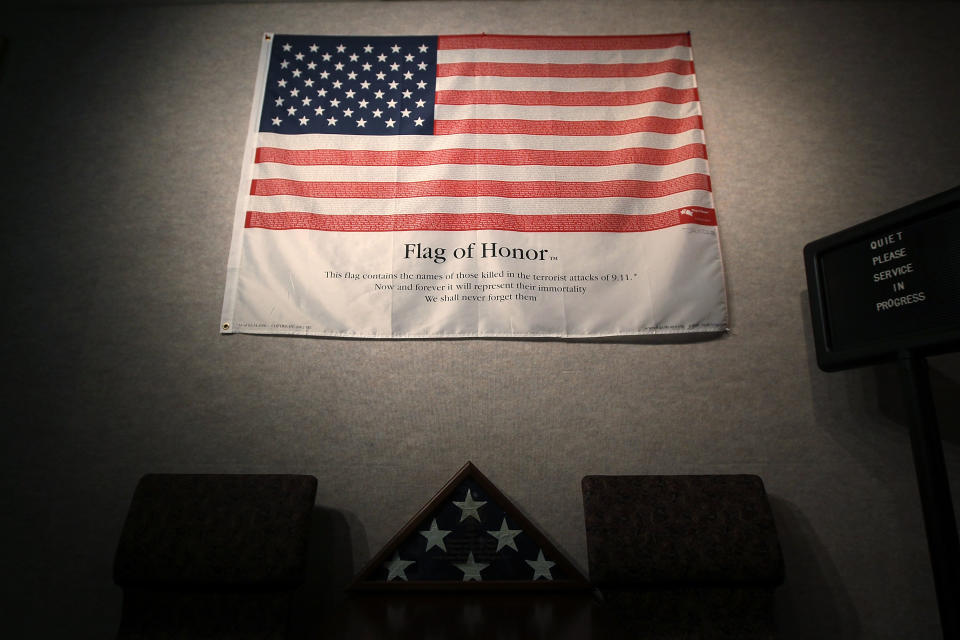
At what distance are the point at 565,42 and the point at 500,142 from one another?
0.56 meters

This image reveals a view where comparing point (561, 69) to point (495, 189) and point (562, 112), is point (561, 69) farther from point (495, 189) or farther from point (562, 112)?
point (495, 189)

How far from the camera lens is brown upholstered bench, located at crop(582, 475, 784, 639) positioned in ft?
4.66

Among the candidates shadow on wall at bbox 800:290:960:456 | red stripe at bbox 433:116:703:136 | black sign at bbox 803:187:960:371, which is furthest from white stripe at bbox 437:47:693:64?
shadow on wall at bbox 800:290:960:456

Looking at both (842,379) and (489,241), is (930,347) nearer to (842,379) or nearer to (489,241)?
(842,379)

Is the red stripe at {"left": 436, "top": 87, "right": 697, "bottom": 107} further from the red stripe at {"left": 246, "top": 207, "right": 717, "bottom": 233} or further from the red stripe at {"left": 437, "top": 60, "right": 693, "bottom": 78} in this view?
the red stripe at {"left": 246, "top": 207, "right": 717, "bottom": 233}

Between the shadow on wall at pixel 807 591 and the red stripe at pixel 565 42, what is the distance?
1822 mm

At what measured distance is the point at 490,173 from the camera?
6.48 ft

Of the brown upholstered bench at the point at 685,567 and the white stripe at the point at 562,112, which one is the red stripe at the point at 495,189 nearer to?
the white stripe at the point at 562,112

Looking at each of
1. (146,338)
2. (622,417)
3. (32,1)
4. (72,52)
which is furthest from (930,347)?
(32,1)

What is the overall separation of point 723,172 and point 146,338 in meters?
2.23

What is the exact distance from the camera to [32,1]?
2258 mm

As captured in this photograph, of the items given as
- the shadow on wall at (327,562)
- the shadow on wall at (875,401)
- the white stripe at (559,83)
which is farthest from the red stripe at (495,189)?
the shadow on wall at (327,562)

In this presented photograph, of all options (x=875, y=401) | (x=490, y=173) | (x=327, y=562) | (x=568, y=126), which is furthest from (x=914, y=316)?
(x=327, y=562)

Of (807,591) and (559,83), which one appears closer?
(807,591)
